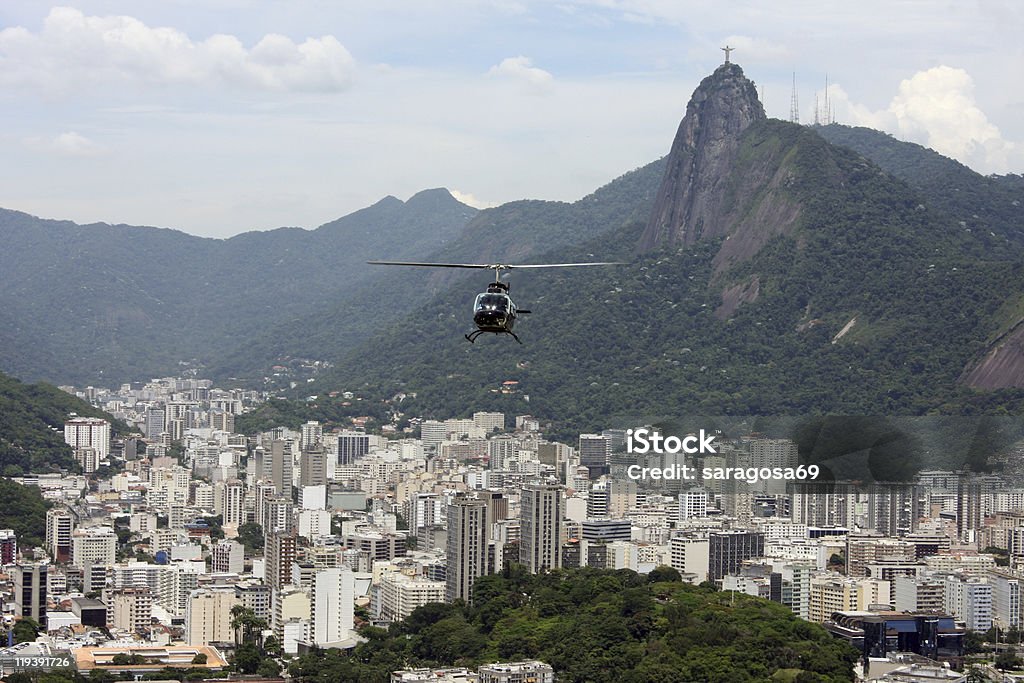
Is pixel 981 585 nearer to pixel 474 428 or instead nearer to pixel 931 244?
pixel 931 244

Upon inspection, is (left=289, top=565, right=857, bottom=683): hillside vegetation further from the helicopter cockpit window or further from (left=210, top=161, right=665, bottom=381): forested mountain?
(left=210, top=161, right=665, bottom=381): forested mountain

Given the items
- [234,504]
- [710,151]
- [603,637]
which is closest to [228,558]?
[234,504]

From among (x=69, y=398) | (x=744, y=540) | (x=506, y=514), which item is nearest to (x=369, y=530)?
(x=506, y=514)

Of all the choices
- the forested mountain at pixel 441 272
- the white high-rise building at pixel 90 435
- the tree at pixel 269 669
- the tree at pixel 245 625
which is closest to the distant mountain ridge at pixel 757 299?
the forested mountain at pixel 441 272

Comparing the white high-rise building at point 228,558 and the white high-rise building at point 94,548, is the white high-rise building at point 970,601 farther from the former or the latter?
the white high-rise building at point 94,548

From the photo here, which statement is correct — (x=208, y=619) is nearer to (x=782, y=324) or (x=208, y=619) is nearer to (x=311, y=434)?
(x=782, y=324)

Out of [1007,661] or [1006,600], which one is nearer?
[1007,661]

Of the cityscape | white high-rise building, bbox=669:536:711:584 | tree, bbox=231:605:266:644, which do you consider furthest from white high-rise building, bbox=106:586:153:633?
white high-rise building, bbox=669:536:711:584
